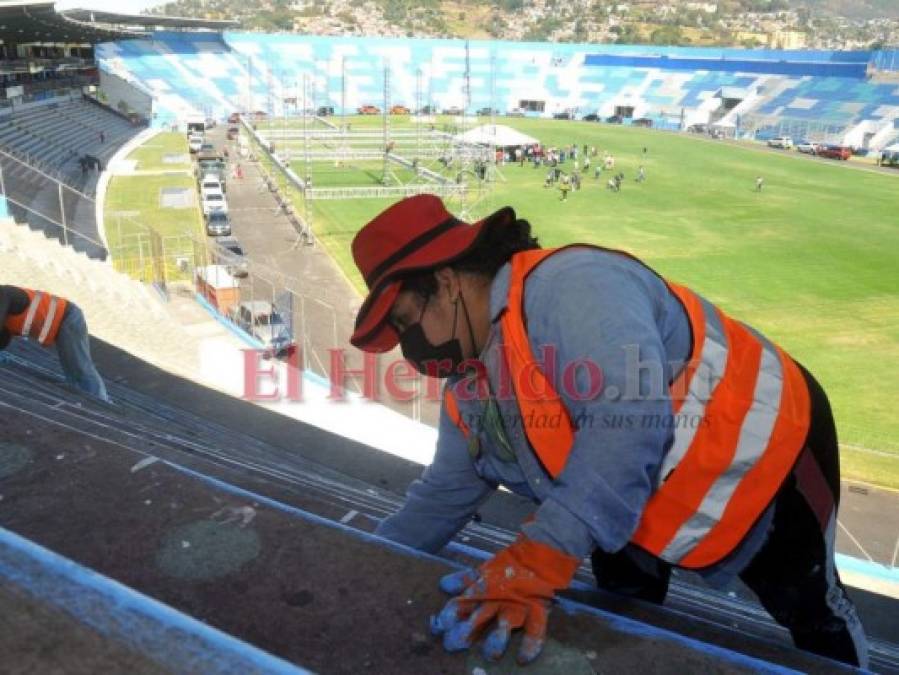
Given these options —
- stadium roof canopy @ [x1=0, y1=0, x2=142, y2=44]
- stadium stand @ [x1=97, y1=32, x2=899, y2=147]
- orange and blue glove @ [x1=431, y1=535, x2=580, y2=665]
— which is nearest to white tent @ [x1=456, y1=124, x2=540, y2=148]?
stadium roof canopy @ [x1=0, y1=0, x2=142, y2=44]

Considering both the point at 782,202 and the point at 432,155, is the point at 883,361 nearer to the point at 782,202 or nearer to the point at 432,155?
the point at 782,202

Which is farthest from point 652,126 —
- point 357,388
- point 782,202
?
point 357,388

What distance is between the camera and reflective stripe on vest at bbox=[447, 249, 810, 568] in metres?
1.66

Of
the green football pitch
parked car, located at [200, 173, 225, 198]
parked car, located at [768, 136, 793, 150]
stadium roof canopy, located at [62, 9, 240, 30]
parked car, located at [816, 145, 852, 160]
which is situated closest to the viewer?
the green football pitch

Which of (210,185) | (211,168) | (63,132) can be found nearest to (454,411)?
(210,185)

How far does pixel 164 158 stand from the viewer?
33.2 meters

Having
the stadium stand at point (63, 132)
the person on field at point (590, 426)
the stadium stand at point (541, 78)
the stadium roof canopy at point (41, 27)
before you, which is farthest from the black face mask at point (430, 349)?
the stadium stand at point (541, 78)

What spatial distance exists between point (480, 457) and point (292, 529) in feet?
1.75

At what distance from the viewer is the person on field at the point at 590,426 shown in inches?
57.7

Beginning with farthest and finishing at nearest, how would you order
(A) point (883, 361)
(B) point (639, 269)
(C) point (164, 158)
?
(C) point (164, 158) → (A) point (883, 361) → (B) point (639, 269)

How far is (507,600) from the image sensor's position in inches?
57.6

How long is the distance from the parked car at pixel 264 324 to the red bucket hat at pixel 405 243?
906 centimetres

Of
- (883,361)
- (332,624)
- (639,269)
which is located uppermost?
(639,269)

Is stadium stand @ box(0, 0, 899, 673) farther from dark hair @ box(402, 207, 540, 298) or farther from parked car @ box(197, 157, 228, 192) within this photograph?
parked car @ box(197, 157, 228, 192)
